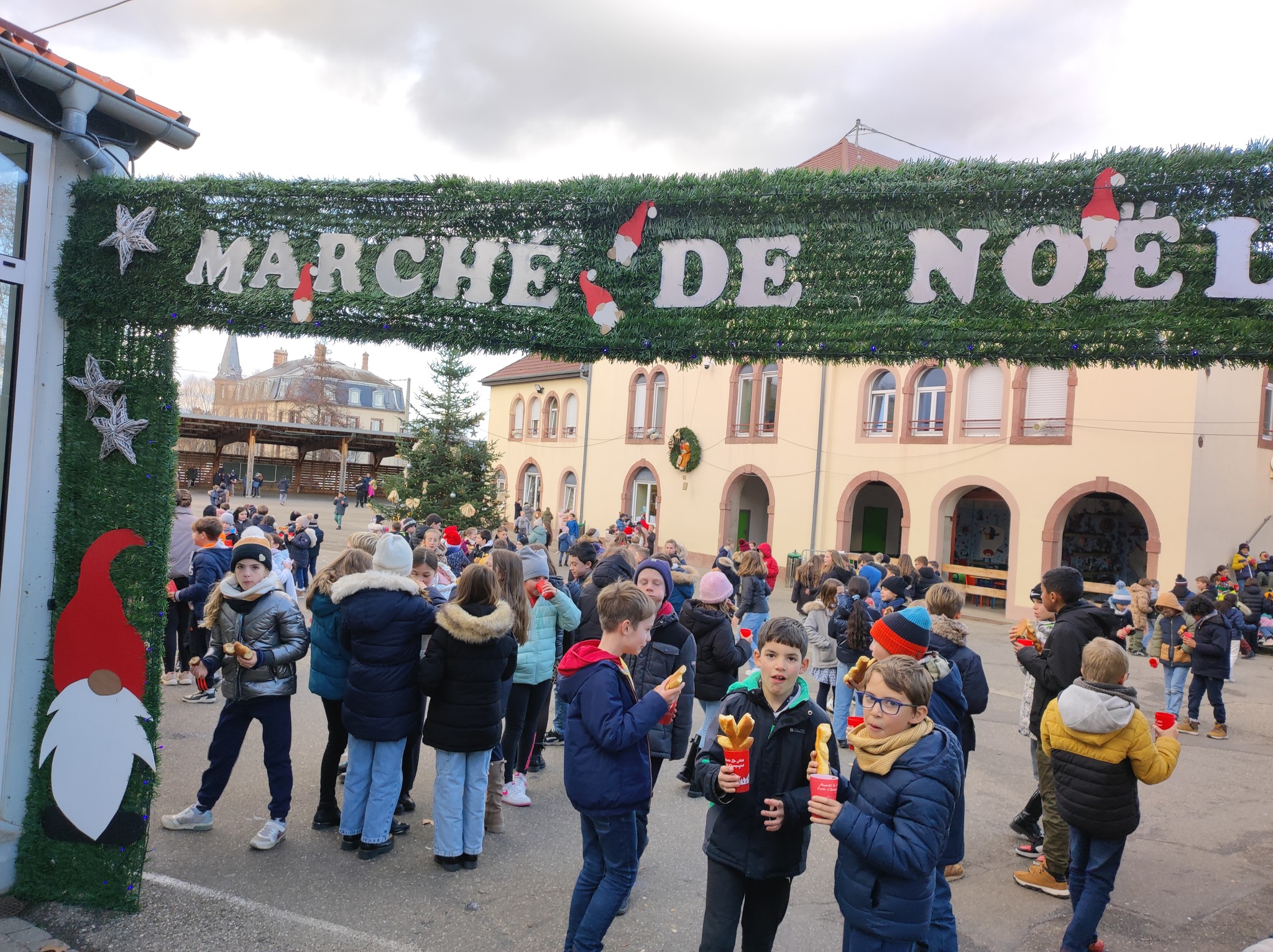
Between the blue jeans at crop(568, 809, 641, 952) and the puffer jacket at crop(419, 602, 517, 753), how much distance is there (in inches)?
45.6

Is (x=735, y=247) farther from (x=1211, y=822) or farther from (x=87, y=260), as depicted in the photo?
(x=1211, y=822)

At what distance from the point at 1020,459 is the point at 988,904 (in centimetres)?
1666

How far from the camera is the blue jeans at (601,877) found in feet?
11.5

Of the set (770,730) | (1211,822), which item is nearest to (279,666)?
(770,730)

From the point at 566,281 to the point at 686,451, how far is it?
911 inches

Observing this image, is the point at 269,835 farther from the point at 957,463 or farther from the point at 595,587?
the point at 957,463

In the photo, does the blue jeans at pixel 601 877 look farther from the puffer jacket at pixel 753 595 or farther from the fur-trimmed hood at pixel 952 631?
the puffer jacket at pixel 753 595

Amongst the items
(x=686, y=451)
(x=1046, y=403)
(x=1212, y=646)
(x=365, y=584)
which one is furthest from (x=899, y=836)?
(x=686, y=451)

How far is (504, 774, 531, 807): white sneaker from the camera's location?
5777 millimetres

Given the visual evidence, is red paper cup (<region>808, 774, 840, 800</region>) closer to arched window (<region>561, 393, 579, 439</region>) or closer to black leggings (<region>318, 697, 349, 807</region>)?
black leggings (<region>318, 697, 349, 807</region>)

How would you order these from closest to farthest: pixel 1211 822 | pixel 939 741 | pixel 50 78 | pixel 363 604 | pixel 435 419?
pixel 939 741, pixel 50 78, pixel 363 604, pixel 1211 822, pixel 435 419

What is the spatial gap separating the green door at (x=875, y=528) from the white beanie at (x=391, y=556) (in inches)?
890

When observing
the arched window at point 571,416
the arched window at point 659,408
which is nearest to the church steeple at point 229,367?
the arched window at point 571,416

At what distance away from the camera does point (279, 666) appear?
15.9 feet
